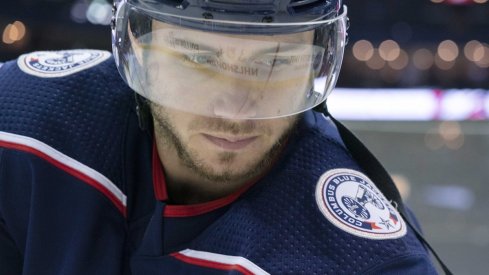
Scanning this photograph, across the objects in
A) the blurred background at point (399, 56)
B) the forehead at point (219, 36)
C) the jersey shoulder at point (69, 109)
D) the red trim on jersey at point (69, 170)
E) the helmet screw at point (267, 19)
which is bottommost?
the blurred background at point (399, 56)

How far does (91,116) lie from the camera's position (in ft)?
3.61

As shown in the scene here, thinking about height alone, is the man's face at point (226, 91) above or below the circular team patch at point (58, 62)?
above

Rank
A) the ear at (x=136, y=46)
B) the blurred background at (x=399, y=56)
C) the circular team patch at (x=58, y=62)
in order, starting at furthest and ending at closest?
the blurred background at (x=399, y=56), the circular team patch at (x=58, y=62), the ear at (x=136, y=46)

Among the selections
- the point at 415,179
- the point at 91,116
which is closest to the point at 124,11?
the point at 91,116

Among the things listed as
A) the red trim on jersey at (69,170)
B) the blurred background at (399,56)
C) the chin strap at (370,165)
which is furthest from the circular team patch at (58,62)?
the blurred background at (399,56)

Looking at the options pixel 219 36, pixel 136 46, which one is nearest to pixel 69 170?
pixel 136 46

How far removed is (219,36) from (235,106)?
0.08 metres

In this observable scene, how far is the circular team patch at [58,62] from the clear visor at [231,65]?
0.54 ft

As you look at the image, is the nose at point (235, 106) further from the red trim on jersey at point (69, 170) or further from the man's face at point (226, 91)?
the red trim on jersey at point (69, 170)

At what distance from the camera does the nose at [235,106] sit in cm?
92

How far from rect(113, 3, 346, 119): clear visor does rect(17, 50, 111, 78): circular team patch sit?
17 cm

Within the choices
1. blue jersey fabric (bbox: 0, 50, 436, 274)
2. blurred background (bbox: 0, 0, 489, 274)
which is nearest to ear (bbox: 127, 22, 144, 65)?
blue jersey fabric (bbox: 0, 50, 436, 274)

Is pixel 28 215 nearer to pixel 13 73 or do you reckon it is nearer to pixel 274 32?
pixel 13 73

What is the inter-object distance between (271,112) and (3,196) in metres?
0.39
